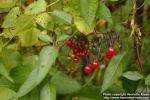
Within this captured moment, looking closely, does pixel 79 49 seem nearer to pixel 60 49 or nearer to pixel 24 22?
pixel 60 49

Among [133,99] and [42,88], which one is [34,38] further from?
[133,99]

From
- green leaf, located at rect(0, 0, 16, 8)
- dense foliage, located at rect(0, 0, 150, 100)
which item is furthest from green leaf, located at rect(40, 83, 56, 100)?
green leaf, located at rect(0, 0, 16, 8)

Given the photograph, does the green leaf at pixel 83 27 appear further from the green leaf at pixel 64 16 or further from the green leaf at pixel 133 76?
the green leaf at pixel 133 76

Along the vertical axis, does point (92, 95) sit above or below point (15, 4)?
below

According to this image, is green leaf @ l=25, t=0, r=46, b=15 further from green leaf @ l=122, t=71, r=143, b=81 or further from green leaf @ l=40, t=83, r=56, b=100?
green leaf @ l=122, t=71, r=143, b=81

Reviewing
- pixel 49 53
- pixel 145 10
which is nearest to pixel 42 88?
pixel 49 53

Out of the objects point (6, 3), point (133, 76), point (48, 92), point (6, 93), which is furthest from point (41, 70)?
point (6, 3)

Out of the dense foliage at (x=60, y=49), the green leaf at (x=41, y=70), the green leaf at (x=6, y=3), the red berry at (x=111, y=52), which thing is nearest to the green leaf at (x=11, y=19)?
the dense foliage at (x=60, y=49)

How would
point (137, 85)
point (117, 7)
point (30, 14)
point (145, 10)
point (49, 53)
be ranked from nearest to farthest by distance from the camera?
point (49, 53), point (30, 14), point (137, 85), point (117, 7), point (145, 10)
